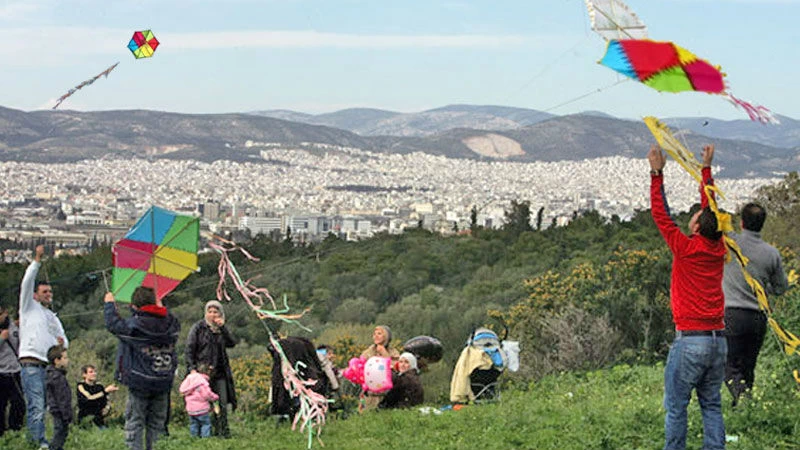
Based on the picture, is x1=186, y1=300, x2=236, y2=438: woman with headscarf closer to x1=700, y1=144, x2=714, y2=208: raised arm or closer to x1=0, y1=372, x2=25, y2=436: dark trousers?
x1=0, y1=372, x2=25, y2=436: dark trousers

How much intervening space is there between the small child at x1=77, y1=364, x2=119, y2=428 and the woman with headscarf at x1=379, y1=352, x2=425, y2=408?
2840 millimetres

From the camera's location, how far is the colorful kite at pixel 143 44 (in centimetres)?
1448

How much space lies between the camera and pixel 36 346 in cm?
1061

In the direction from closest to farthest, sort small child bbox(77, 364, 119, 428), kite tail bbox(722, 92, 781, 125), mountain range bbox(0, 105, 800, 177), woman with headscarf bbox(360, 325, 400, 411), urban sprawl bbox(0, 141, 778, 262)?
1. kite tail bbox(722, 92, 781, 125)
2. small child bbox(77, 364, 119, 428)
3. woman with headscarf bbox(360, 325, 400, 411)
4. urban sprawl bbox(0, 141, 778, 262)
5. mountain range bbox(0, 105, 800, 177)

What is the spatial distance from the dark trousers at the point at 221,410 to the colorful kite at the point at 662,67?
223 inches

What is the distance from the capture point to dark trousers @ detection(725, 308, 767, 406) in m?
9.11

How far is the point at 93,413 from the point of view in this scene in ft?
39.7

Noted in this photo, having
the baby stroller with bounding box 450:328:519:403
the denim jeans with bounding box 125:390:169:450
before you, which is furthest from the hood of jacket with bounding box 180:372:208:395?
the baby stroller with bounding box 450:328:519:403

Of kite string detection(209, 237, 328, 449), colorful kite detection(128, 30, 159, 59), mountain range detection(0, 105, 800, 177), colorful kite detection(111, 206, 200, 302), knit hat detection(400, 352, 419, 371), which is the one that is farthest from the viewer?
mountain range detection(0, 105, 800, 177)

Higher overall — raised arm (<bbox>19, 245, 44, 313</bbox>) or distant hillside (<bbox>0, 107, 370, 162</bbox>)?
distant hillside (<bbox>0, 107, 370, 162</bbox>)

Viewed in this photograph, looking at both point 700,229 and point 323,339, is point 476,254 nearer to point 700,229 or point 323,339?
point 323,339

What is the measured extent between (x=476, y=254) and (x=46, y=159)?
2741 centimetres

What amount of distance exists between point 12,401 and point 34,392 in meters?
0.96

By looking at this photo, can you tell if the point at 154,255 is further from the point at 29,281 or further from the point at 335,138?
the point at 335,138
